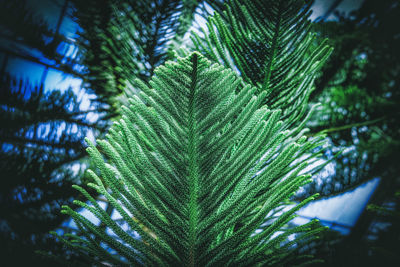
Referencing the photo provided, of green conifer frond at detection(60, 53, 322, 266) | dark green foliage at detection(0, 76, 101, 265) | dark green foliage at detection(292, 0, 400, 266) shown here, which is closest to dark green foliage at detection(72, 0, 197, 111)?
dark green foliage at detection(0, 76, 101, 265)

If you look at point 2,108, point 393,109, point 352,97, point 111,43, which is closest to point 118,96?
point 111,43

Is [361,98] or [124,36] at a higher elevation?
[124,36]

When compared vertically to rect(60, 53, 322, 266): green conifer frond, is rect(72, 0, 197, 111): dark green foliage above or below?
above

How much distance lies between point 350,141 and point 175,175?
2.87ft

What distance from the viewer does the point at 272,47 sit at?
19.0 inches

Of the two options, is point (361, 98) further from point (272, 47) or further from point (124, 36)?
point (124, 36)

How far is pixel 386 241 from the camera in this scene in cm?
59

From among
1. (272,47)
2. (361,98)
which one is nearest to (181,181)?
(272,47)

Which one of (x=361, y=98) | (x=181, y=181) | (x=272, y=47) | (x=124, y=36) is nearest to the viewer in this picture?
(x=181, y=181)

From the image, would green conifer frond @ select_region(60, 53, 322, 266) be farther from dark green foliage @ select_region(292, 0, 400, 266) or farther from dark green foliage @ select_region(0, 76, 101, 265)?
dark green foliage @ select_region(292, 0, 400, 266)

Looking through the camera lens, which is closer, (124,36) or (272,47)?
(272,47)

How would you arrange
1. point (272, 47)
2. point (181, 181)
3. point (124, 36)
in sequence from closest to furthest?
point (181, 181)
point (272, 47)
point (124, 36)

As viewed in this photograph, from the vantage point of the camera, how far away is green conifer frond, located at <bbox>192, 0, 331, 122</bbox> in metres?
0.46

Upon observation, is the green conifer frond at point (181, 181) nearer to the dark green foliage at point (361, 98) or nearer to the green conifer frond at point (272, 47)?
the green conifer frond at point (272, 47)
